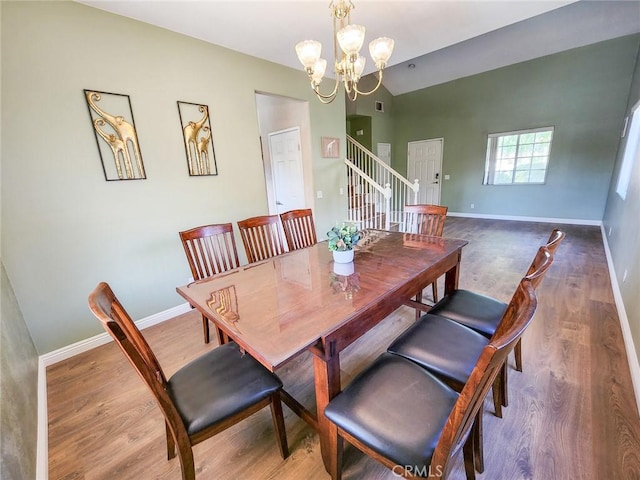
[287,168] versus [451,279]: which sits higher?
[287,168]

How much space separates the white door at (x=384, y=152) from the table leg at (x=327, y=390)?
7.01 m

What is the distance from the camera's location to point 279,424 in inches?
50.5

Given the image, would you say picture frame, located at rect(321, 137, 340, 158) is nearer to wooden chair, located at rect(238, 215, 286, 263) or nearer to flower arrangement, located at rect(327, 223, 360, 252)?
wooden chair, located at rect(238, 215, 286, 263)

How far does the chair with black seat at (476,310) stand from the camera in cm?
153

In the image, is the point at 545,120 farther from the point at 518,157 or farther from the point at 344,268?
the point at 344,268

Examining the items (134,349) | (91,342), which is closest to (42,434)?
(91,342)

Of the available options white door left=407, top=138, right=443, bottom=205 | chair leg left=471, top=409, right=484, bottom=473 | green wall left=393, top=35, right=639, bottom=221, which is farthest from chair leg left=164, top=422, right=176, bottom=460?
green wall left=393, top=35, right=639, bottom=221

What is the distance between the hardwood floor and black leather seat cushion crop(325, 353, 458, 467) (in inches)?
19.0

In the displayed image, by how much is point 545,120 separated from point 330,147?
4950 mm

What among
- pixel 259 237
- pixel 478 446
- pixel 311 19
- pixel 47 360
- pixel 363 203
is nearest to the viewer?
pixel 478 446

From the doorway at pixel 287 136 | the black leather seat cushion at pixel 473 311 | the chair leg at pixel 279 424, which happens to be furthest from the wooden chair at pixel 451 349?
the doorway at pixel 287 136

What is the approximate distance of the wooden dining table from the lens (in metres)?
1.04

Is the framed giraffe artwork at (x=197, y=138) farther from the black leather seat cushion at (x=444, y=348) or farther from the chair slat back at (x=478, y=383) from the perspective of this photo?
the chair slat back at (x=478, y=383)

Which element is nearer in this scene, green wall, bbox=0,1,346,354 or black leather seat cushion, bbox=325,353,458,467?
black leather seat cushion, bbox=325,353,458,467
